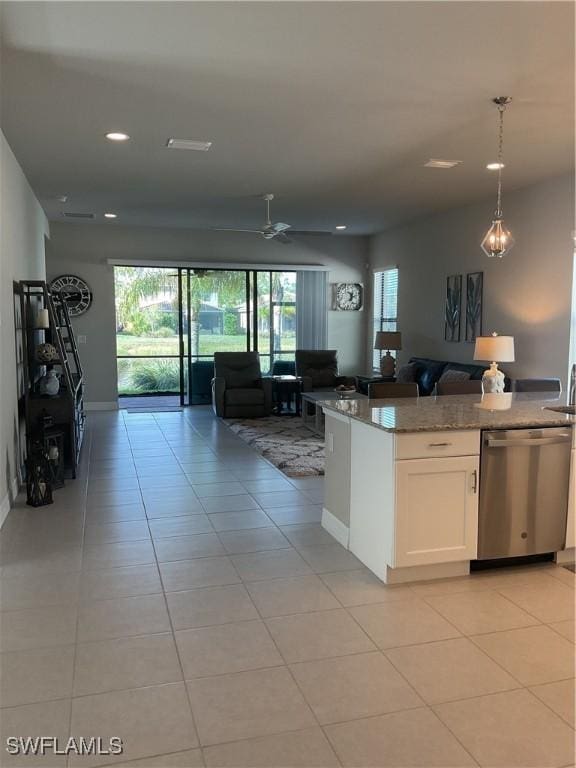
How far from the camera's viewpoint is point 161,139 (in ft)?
15.3

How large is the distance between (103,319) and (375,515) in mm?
7211

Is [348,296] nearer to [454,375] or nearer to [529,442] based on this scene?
[454,375]

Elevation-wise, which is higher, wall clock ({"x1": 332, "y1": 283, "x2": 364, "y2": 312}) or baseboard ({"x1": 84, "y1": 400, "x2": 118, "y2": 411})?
wall clock ({"x1": 332, "y1": 283, "x2": 364, "y2": 312})

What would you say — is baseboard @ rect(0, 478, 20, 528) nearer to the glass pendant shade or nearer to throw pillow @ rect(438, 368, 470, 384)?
the glass pendant shade

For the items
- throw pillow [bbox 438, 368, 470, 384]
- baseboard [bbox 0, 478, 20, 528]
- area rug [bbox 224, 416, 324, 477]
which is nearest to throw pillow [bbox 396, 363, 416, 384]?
throw pillow [bbox 438, 368, 470, 384]

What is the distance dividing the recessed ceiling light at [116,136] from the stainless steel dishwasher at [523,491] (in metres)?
3.42

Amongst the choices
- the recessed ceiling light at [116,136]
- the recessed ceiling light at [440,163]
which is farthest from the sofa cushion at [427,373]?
the recessed ceiling light at [116,136]

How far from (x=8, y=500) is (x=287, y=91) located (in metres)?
3.42

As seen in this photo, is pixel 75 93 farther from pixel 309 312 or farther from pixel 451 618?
pixel 309 312

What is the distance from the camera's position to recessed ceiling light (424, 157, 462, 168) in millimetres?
5312

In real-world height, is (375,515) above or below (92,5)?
below

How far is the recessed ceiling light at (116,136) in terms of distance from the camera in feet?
14.8

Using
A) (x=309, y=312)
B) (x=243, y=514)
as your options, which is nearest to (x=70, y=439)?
(x=243, y=514)

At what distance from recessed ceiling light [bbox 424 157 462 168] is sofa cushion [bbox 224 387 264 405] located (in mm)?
4078
